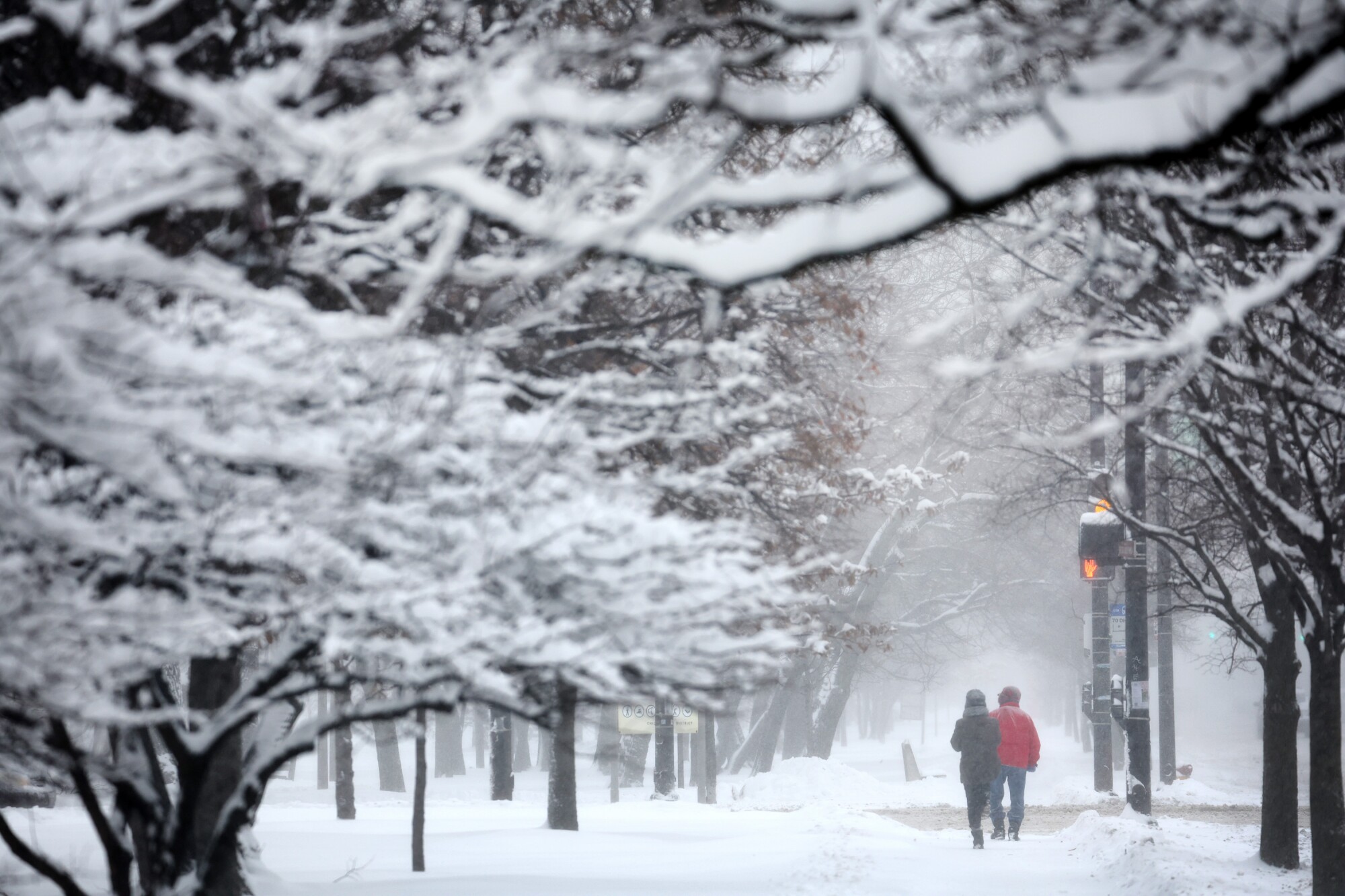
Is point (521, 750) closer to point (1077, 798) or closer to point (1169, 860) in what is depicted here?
point (1077, 798)

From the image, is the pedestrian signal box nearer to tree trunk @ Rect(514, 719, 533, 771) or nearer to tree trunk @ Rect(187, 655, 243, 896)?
tree trunk @ Rect(187, 655, 243, 896)

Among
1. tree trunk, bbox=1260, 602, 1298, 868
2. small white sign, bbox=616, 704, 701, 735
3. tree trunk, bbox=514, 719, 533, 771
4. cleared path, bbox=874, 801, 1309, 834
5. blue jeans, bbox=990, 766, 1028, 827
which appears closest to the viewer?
tree trunk, bbox=1260, 602, 1298, 868

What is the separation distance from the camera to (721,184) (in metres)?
3.72

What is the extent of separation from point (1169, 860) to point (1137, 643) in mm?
5345

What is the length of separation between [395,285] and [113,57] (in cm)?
249

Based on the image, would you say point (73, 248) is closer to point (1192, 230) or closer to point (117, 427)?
point (117, 427)

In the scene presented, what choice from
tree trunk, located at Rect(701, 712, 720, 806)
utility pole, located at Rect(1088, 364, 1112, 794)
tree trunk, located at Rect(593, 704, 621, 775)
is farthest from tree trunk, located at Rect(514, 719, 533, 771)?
utility pole, located at Rect(1088, 364, 1112, 794)

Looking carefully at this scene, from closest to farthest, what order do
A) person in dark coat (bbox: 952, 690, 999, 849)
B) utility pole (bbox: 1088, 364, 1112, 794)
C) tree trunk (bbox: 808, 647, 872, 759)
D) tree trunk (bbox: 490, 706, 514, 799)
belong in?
person in dark coat (bbox: 952, 690, 999, 849), tree trunk (bbox: 490, 706, 514, 799), utility pole (bbox: 1088, 364, 1112, 794), tree trunk (bbox: 808, 647, 872, 759)

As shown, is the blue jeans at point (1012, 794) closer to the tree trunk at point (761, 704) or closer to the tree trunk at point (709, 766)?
the tree trunk at point (709, 766)

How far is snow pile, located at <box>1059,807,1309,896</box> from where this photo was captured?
9.73m

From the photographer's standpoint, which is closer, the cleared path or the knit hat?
the knit hat

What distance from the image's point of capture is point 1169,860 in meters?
10.6

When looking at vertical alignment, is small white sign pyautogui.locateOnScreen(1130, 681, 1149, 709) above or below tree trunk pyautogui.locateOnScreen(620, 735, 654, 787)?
above

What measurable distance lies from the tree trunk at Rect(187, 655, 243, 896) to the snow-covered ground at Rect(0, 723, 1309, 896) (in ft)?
1.95
